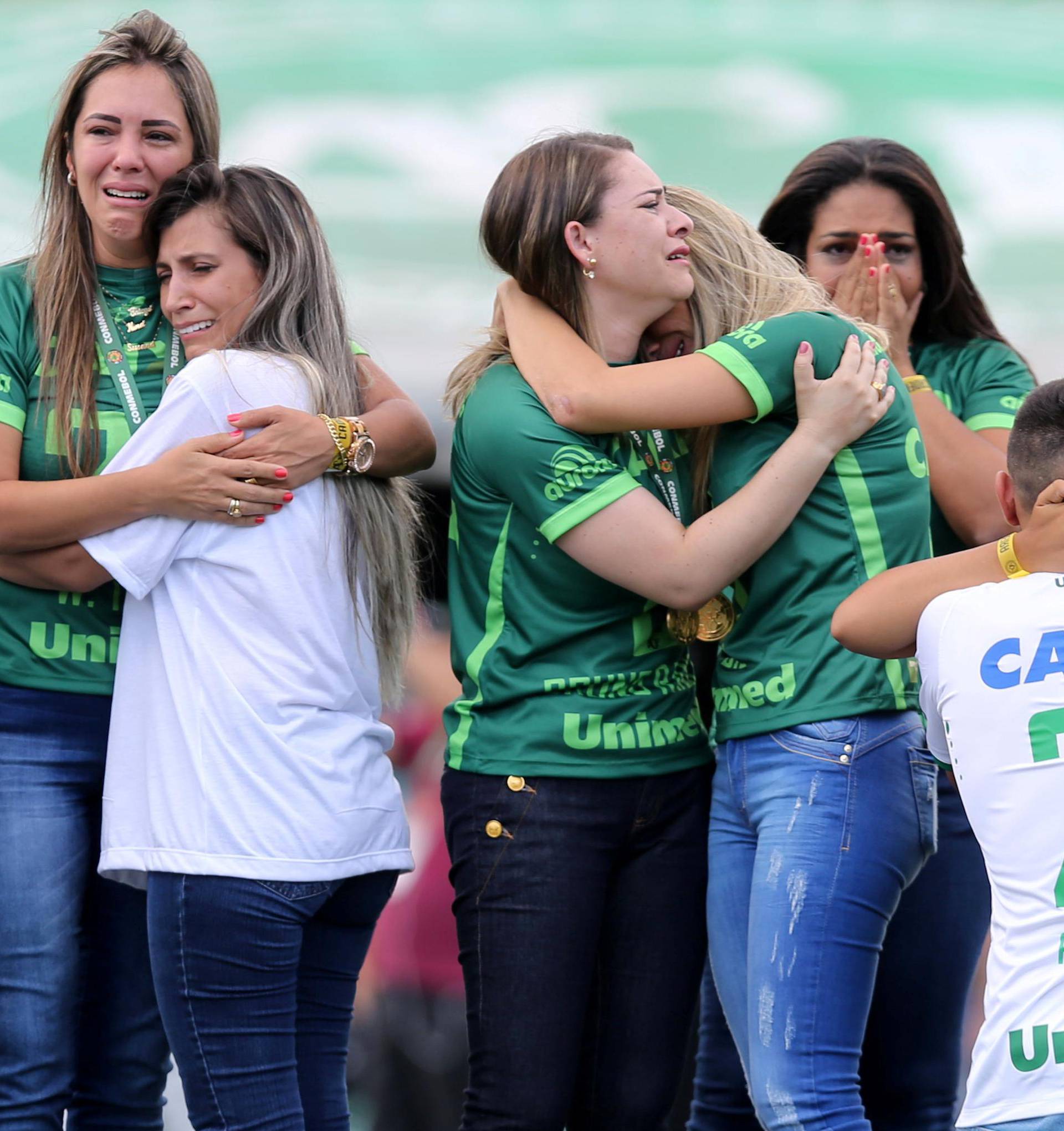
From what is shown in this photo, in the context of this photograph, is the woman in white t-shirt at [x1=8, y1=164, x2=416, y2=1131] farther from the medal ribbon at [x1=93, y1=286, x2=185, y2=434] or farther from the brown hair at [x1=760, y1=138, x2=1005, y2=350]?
the brown hair at [x1=760, y1=138, x2=1005, y2=350]

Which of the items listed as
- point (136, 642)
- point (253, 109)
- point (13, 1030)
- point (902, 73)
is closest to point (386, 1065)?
point (13, 1030)

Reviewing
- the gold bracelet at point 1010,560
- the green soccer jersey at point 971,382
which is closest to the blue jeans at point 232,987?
the gold bracelet at point 1010,560

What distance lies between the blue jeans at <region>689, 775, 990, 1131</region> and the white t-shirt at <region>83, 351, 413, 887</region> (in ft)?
2.30

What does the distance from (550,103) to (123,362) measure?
2317 millimetres

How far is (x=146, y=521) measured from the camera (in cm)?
195

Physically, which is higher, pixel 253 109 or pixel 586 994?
pixel 253 109

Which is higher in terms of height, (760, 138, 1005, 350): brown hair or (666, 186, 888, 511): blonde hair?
(760, 138, 1005, 350): brown hair

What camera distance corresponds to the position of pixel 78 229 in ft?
7.57

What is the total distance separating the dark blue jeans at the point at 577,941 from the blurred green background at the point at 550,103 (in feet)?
6.99

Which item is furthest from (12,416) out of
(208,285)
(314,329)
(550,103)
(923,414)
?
(550,103)

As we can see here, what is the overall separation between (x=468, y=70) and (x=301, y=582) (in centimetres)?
263

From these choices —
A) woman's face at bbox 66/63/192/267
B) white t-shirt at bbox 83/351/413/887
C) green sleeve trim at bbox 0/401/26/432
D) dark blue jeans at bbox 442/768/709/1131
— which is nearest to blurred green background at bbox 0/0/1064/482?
woman's face at bbox 66/63/192/267

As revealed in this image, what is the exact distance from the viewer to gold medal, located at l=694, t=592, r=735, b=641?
81.5 inches

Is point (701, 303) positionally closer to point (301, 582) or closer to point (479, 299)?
point (301, 582)
